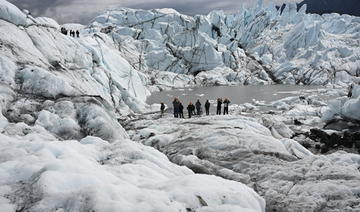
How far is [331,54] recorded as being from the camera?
70.2 metres

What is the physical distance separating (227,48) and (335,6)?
138 metres

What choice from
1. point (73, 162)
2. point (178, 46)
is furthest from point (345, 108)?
point (178, 46)

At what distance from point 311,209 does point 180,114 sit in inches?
596

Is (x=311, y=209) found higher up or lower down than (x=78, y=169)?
lower down

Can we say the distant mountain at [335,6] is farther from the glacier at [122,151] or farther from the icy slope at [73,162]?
the icy slope at [73,162]

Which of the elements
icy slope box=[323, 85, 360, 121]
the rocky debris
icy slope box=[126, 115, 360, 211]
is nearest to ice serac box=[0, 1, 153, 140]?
icy slope box=[126, 115, 360, 211]

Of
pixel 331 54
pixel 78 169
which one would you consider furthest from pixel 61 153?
pixel 331 54

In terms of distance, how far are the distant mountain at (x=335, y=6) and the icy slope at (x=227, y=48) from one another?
310 feet

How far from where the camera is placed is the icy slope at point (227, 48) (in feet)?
225

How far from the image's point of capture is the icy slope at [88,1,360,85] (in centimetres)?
6844

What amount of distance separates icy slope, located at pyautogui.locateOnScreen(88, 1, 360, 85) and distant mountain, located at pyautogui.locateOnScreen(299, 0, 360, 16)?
310ft

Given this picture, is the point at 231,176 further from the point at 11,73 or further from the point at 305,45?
the point at 305,45

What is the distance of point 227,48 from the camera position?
7725 centimetres

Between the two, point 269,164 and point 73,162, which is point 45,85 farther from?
point 269,164
